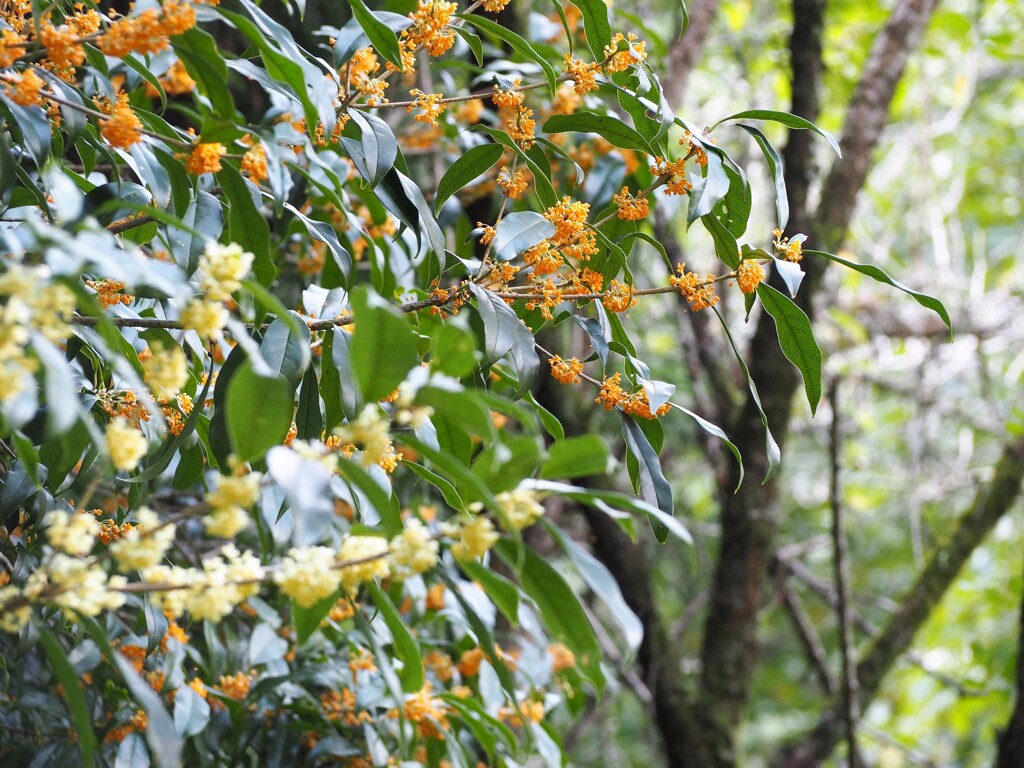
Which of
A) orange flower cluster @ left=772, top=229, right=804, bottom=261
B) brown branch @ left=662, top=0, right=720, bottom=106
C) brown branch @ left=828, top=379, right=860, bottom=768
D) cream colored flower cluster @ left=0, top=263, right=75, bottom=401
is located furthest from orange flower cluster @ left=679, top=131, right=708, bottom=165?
brown branch @ left=662, top=0, right=720, bottom=106

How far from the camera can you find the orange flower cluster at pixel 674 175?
3.13 feet

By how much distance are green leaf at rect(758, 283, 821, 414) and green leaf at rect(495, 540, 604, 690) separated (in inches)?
16.1

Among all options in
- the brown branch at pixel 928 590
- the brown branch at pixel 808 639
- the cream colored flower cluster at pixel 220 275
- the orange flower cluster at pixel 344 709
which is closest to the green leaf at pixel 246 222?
the cream colored flower cluster at pixel 220 275

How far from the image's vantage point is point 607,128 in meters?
1.01

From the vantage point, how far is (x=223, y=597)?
0.60 metres

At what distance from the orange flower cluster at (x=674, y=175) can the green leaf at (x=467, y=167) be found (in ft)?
0.67

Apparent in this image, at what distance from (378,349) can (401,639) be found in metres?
0.34

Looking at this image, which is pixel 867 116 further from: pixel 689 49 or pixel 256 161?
pixel 256 161

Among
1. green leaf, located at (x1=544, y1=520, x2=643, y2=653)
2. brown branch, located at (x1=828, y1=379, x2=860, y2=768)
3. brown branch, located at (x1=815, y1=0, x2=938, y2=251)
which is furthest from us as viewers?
brown branch, located at (x1=815, y1=0, x2=938, y2=251)

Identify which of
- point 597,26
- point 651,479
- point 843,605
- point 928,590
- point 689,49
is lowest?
point 843,605

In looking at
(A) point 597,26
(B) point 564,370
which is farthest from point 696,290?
(A) point 597,26

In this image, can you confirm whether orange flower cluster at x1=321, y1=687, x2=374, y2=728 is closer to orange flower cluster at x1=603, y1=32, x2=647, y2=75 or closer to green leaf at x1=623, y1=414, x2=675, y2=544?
green leaf at x1=623, y1=414, x2=675, y2=544

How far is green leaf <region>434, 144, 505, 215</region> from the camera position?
108 centimetres

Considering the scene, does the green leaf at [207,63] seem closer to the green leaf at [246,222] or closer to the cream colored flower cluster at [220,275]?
the green leaf at [246,222]
